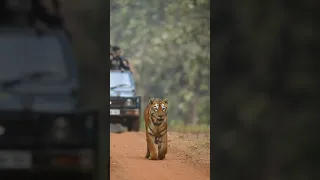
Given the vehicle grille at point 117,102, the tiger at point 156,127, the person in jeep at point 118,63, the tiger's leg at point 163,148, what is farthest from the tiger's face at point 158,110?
the person in jeep at point 118,63

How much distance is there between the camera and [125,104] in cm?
372

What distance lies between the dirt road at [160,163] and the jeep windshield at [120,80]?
0.66 meters

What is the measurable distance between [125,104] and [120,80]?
13.2 inches

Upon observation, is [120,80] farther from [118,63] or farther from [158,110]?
[158,110]

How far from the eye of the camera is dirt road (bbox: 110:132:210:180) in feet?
10.3

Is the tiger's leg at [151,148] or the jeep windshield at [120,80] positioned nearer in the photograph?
the tiger's leg at [151,148]

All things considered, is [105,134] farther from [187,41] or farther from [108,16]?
[187,41]

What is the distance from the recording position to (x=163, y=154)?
3266 millimetres

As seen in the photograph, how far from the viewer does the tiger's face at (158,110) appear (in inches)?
133

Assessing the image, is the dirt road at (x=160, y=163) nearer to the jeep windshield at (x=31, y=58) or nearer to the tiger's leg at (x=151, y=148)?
the tiger's leg at (x=151, y=148)

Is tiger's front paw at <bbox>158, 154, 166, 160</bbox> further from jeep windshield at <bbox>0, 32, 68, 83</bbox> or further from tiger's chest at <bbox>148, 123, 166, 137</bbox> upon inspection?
jeep windshield at <bbox>0, 32, 68, 83</bbox>

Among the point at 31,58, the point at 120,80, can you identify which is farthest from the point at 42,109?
the point at 120,80
